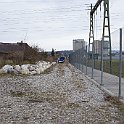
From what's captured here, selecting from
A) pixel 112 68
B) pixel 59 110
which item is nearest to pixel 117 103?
pixel 59 110

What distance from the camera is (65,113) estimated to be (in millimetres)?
10219

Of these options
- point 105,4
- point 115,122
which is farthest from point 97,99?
point 105,4

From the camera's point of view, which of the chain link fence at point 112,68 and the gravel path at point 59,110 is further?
the chain link fence at point 112,68

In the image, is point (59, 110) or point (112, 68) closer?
point (59, 110)

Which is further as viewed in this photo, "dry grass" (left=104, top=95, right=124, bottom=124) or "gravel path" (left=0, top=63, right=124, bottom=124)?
"dry grass" (left=104, top=95, right=124, bottom=124)

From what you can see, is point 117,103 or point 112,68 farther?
point 112,68

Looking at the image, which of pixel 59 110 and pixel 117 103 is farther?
pixel 117 103

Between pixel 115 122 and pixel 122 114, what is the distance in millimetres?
1151

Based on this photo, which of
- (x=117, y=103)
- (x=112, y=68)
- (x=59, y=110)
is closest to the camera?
(x=59, y=110)

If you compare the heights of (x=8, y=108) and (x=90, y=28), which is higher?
(x=90, y=28)

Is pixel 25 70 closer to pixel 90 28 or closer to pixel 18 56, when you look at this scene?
pixel 18 56

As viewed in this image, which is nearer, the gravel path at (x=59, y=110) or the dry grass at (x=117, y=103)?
the gravel path at (x=59, y=110)

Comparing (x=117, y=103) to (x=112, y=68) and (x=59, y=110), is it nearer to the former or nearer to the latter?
(x=59, y=110)

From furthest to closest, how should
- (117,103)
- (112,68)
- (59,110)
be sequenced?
(112,68)
(117,103)
(59,110)
